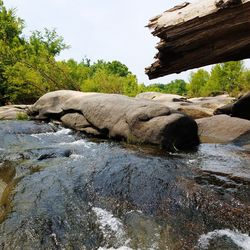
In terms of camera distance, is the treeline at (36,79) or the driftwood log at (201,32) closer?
the driftwood log at (201,32)

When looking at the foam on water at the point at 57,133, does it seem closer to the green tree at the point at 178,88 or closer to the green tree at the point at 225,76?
the green tree at the point at 225,76

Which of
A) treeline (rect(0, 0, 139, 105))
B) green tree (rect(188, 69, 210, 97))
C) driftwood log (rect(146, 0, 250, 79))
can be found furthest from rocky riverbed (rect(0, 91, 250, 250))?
green tree (rect(188, 69, 210, 97))

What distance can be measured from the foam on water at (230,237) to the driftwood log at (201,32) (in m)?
4.22

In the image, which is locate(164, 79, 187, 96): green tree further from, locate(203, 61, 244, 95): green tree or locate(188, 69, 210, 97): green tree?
locate(203, 61, 244, 95): green tree

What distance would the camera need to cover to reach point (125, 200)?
4645 millimetres

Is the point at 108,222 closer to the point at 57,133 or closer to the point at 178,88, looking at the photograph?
the point at 57,133

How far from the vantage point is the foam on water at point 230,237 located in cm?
355

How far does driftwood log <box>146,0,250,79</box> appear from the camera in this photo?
6.43 m

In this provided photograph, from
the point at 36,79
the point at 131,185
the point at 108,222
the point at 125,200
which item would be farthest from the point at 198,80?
the point at 108,222

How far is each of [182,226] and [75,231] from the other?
1.25m

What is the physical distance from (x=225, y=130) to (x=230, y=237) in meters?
6.34

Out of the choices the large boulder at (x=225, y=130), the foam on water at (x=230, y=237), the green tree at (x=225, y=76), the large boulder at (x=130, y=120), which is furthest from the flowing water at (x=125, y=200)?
the green tree at (x=225, y=76)

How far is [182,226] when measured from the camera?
3.93m

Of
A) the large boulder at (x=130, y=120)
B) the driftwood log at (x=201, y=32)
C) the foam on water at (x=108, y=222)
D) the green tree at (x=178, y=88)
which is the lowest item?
the green tree at (x=178, y=88)
